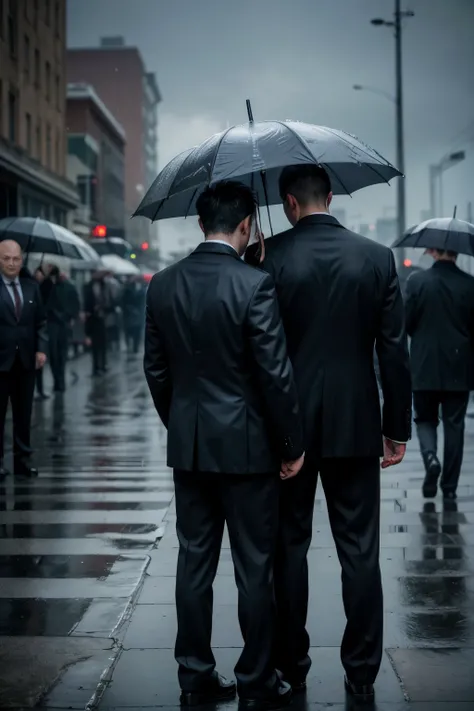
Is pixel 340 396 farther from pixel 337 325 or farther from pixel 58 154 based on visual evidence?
pixel 58 154

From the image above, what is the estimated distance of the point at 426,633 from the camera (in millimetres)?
4742

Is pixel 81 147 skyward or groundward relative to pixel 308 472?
skyward

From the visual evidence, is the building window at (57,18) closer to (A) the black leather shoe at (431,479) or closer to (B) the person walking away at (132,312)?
(B) the person walking away at (132,312)

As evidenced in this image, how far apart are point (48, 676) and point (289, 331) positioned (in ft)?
5.30

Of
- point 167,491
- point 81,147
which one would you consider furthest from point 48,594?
point 81,147

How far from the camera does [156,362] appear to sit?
13.5 ft

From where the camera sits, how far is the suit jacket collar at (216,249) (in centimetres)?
396

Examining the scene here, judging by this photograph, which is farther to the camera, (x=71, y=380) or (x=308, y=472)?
(x=71, y=380)

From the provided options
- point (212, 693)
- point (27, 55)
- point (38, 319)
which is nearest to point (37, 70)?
point (27, 55)

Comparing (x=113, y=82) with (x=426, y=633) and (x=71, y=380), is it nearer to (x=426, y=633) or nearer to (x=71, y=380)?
(x=71, y=380)

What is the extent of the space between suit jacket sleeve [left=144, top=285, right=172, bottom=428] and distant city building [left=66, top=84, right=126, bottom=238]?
155 feet

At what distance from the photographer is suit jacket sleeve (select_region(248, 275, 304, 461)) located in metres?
3.80

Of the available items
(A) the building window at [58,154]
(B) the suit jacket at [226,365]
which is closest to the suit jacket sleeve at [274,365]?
(B) the suit jacket at [226,365]

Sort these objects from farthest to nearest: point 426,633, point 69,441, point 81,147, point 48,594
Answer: point 81,147 < point 69,441 < point 48,594 < point 426,633
